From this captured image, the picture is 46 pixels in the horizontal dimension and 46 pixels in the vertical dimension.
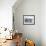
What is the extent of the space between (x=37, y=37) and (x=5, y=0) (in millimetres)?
2574

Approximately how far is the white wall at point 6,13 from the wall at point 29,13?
4.44 feet

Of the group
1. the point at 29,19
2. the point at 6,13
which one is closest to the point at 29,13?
the point at 29,19

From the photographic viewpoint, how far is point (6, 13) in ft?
14.7

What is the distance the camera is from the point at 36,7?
Answer: 19.3 feet

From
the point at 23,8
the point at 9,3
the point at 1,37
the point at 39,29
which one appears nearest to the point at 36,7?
the point at 23,8

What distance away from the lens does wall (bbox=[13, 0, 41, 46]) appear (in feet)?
19.3

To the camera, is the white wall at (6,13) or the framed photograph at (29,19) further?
the framed photograph at (29,19)

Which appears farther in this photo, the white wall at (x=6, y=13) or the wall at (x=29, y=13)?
the wall at (x=29, y=13)

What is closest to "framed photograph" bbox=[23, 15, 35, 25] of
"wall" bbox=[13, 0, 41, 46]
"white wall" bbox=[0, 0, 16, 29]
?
"wall" bbox=[13, 0, 41, 46]

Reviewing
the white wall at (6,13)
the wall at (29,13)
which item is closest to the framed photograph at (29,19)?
the wall at (29,13)

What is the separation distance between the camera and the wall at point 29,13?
5887 millimetres

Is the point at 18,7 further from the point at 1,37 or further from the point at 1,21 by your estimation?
the point at 1,37

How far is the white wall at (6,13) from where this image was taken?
4438mm

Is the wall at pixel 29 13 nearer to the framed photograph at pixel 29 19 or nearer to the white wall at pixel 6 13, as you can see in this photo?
the framed photograph at pixel 29 19
